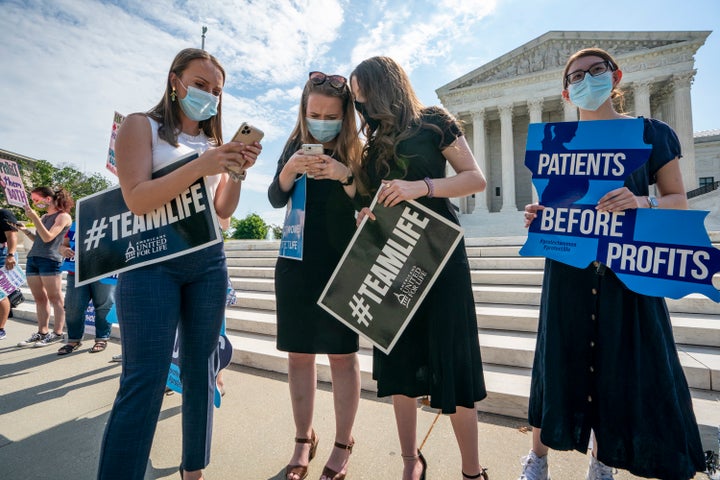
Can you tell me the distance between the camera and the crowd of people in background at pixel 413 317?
1445 mm

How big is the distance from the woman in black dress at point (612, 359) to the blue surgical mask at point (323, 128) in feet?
3.77

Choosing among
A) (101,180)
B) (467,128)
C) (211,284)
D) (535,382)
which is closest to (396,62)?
(211,284)

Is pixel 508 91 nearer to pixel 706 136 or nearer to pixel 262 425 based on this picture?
pixel 706 136

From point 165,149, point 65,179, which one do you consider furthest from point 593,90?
point 65,179

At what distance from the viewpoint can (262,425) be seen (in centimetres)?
263

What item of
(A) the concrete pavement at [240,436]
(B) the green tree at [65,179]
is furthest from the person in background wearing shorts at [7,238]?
(B) the green tree at [65,179]

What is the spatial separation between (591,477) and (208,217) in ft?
7.52

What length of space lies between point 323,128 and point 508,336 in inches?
130

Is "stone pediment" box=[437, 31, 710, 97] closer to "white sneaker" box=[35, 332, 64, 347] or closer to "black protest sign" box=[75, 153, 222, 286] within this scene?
"white sneaker" box=[35, 332, 64, 347]

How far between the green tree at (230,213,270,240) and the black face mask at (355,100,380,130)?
2576 cm

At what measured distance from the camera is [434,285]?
170 centimetres

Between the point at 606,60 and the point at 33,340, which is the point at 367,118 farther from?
the point at 33,340

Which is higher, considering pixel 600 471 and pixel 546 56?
pixel 546 56

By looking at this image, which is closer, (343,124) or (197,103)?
(197,103)
